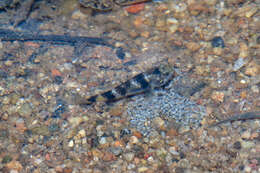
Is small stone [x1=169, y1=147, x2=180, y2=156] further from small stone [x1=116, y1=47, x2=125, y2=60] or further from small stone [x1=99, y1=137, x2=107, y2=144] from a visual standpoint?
small stone [x1=116, y1=47, x2=125, y2=60]

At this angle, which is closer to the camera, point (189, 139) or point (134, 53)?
point (189, 139)

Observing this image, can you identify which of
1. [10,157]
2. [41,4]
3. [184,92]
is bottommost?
[10,157]

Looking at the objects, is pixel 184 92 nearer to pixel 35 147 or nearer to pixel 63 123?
pixel 63 123

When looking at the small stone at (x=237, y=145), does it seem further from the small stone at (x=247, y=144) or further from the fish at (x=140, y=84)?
the fish at (x=140, y=84)

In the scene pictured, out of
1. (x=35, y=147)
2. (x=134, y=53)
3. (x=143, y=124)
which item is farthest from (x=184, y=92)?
(x=35, y=147)

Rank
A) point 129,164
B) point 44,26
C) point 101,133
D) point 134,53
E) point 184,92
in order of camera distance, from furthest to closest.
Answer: point 44,26 < point 134,53 < point 184,92 < point 101,133 < point 129,164

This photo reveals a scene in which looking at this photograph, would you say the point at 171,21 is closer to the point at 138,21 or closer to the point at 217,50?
the point at 138,21
